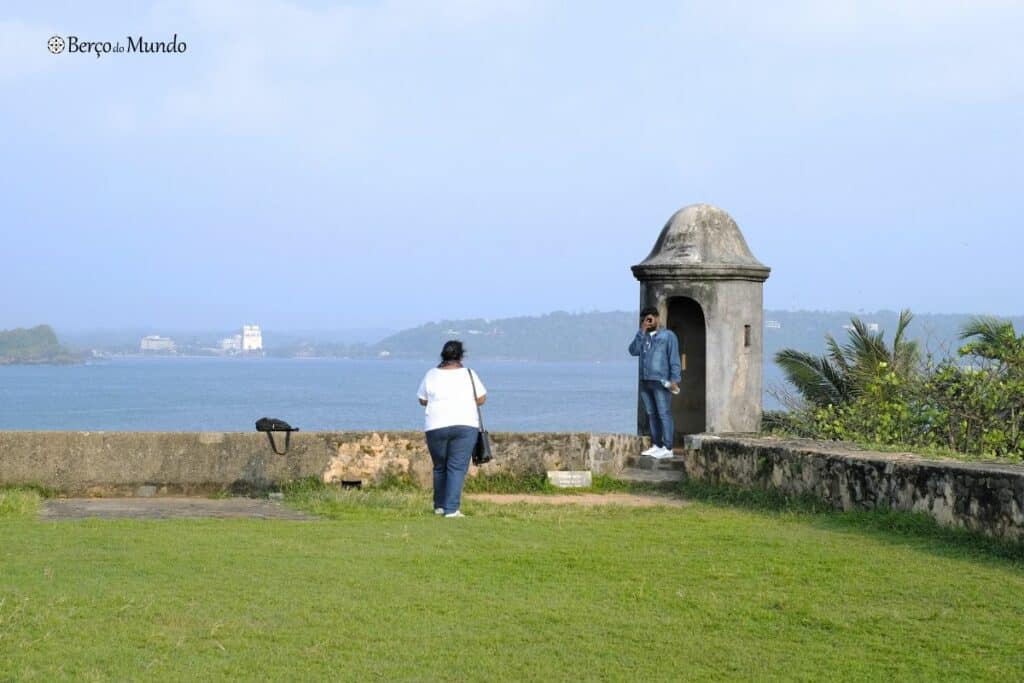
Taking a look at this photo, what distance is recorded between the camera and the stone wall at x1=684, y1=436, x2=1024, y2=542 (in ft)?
28.4

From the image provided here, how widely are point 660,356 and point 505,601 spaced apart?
23.0ft

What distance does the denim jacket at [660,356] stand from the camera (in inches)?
535

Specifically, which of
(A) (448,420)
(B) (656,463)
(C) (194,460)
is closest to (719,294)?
(B) (656,463)

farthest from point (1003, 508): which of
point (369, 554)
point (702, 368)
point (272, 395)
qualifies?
point (272, 395)

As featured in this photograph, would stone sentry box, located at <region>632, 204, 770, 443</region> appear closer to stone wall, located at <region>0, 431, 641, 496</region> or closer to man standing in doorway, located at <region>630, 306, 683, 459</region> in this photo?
man standing in doorway, located at <region>630, 306, 683, 459</region>

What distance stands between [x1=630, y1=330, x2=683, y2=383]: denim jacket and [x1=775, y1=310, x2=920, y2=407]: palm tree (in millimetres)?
9568

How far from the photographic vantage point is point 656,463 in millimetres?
13375

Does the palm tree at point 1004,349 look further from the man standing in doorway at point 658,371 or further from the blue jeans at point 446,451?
the blue jeans at point 446,451

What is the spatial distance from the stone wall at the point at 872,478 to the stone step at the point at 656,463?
23cm

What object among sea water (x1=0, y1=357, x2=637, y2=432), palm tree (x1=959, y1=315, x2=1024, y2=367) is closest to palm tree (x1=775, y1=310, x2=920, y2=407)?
palm tree (x1=959, y1=315, x2=1024, y2=367)

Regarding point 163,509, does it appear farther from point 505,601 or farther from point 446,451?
point 505,601

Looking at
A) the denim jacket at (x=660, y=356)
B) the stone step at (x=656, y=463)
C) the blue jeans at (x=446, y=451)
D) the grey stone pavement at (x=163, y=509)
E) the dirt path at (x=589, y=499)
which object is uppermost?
the denim jacket at (x=660, y=356)

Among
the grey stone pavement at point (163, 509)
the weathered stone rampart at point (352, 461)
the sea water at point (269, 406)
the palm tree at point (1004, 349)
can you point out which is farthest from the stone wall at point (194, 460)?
the sea water at point (269, 406)

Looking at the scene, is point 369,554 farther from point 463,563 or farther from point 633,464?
point 633,464
